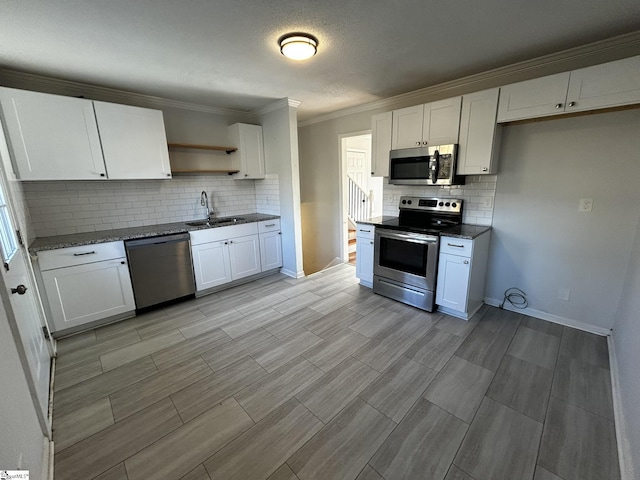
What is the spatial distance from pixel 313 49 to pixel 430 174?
170 centimetres

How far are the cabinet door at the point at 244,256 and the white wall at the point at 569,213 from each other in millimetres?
3008

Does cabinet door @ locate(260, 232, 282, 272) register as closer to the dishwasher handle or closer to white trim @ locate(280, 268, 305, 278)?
white trim @ locate(280, 268, 305, 278)

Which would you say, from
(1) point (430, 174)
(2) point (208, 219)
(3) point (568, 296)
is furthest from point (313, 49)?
(3) point (568, 296)

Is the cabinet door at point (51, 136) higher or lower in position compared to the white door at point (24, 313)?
higher

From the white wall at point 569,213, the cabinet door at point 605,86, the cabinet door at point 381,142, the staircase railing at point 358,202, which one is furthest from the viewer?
the staircase railing at point 358,202

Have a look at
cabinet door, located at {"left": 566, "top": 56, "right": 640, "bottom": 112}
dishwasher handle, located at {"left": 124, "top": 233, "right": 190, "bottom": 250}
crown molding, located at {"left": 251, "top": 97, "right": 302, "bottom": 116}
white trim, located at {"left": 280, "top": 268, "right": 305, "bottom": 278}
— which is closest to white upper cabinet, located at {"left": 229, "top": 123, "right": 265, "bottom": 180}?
crown molding, located at {"left": 251, "top": 97, "right": 302, "bottom": 116}

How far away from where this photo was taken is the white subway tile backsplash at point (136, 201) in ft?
9.15

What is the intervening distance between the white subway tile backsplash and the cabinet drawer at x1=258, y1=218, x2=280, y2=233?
0.58ft

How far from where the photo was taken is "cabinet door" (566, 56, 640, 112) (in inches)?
74.0

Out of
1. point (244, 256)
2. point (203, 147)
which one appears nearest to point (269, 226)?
point (244, 256)

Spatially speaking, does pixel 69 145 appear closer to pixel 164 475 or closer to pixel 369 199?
pixel 164 475

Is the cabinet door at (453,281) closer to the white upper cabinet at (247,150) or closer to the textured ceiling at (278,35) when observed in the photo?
the textured ceiling at (278,35)

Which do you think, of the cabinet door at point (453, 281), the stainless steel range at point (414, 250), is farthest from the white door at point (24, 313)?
the cabinet door at point (453, 281)

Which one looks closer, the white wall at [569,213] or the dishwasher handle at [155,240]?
the white wall at [569,213]
